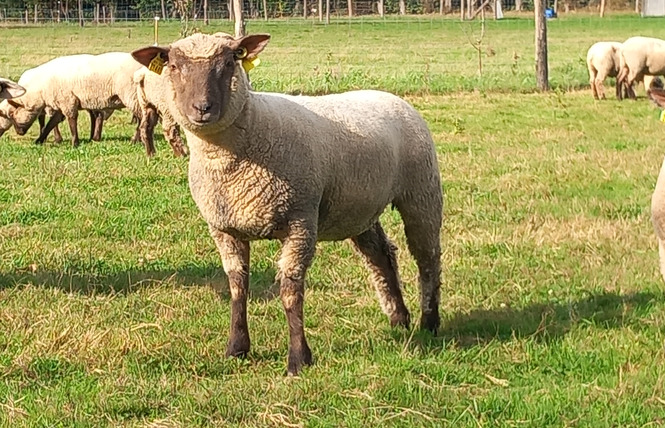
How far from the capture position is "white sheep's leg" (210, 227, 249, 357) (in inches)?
241

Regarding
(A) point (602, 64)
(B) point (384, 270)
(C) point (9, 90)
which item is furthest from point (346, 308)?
(A) point (602, 64)

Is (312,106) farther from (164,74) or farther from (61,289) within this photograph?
(61,289)

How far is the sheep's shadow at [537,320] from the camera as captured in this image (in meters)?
6.58

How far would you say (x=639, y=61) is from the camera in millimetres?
24516

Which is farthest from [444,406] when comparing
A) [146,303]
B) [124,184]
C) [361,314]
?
[124,184]

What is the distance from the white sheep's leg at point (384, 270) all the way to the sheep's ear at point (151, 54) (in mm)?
1911

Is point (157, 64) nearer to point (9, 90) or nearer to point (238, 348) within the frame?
point (238, 348)

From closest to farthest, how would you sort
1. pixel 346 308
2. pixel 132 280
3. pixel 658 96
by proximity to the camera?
1. pixel 658 96
2. pixel 346 308
3. pixel 132 280

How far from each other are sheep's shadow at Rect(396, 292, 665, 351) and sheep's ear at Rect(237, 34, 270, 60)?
201cm

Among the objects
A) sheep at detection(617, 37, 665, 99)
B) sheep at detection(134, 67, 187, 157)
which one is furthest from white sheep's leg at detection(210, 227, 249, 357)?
sheep at detection(617, 37, 665, 99)

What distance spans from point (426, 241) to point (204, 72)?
2.12 m

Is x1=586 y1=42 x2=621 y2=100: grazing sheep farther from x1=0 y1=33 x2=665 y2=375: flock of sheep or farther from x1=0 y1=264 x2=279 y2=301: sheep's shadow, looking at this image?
Answer: x1=0 y1=33 x2=665 y2=375: flock of sheep

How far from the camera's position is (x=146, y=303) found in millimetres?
7387

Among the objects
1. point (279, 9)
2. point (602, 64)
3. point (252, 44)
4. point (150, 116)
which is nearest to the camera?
point (252, 44)
